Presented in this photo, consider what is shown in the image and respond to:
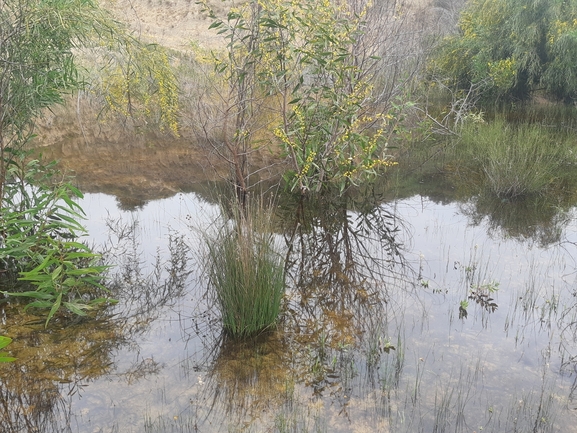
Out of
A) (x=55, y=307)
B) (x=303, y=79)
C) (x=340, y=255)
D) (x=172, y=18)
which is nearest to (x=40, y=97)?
(x=55, y=307)

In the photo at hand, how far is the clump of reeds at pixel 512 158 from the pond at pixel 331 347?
1275mm

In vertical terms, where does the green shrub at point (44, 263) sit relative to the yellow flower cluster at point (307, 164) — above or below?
below

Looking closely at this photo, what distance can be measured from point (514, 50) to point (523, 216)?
698 centimetres

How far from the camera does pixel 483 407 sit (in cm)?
285

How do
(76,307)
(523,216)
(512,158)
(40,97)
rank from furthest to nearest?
1. (512,158)
2. (523,216)
3. (40,97)
4. (76,307)

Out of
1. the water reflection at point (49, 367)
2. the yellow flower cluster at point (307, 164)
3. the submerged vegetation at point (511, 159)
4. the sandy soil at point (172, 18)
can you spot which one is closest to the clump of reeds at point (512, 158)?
the submerged vegetation at point (511, 159)

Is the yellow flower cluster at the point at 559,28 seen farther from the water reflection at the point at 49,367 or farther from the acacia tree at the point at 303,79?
the water reflection at the point at 49,367

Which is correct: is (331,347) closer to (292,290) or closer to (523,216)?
(292,290)

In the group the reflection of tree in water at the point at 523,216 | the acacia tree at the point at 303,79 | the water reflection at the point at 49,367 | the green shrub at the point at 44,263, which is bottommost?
the water reflection at the point at 49,367

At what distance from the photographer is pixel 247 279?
11.1ft

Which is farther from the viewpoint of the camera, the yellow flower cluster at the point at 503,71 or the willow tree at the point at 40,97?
the yellow flower cluster at the point at 503,71

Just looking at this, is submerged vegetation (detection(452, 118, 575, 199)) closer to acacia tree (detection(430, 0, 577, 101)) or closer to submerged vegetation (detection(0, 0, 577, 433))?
submerged vegetation (detection(0, 0, 577, 433))

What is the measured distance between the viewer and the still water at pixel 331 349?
110 inches

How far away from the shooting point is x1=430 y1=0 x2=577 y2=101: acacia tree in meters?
11.1
